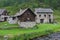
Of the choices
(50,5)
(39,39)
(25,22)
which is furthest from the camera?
(50,5)

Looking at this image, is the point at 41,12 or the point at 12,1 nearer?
the point at 41,12

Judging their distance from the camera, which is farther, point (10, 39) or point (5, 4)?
point (5, 4)

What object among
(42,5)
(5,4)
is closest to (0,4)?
(5,4)

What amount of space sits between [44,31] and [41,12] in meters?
35.8

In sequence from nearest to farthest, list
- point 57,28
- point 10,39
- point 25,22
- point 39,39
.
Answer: point 10,39
point 39,39
point 57,28
point 25,22

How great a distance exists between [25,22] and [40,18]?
22867mm

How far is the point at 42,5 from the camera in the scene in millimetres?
117500

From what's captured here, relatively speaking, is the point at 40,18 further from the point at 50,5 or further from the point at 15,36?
the point at 15,36

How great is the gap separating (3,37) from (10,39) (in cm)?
209

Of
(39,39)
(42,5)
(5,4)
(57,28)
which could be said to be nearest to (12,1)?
(5,4)

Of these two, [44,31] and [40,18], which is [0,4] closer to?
[40,18]

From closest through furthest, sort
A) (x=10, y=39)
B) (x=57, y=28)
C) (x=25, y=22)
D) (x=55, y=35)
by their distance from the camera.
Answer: (x=10, y=39), (x=55, y=35), (x=57, y=28), (x=25, y=22)

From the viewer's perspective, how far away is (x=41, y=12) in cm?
8450

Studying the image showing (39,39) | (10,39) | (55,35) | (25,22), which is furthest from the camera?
(25,22)
